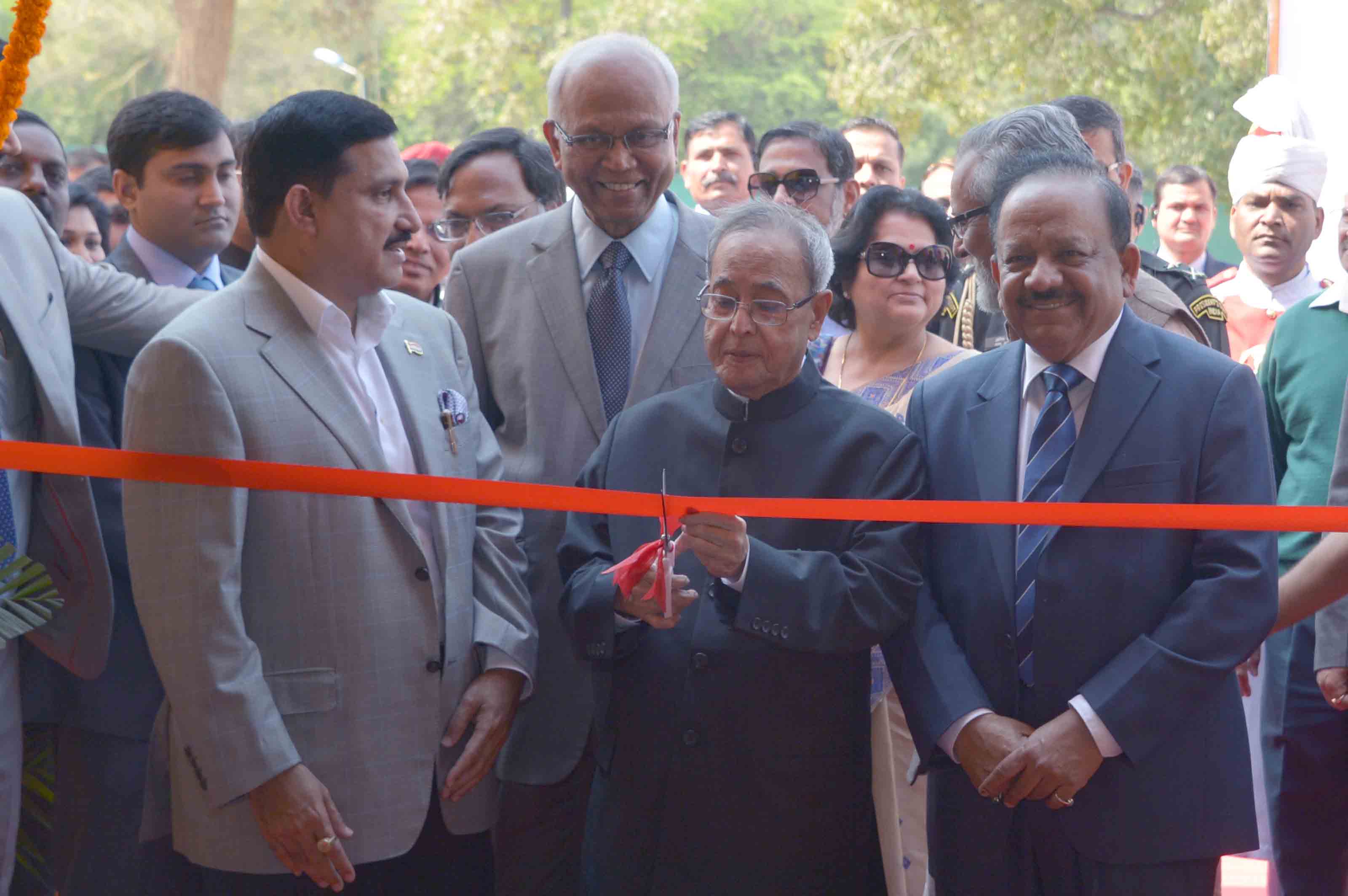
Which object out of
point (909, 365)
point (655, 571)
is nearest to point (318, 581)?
point (655, 571)

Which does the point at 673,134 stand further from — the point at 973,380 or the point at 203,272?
the point at 203,272

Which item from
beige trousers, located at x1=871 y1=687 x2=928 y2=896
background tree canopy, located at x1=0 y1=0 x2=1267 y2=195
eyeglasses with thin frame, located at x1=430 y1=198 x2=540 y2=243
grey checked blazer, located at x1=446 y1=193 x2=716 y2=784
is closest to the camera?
beige trousers, located at x1=871 y1=687 x2=928 y2=896

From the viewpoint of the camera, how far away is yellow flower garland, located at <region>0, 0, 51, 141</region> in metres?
2.15

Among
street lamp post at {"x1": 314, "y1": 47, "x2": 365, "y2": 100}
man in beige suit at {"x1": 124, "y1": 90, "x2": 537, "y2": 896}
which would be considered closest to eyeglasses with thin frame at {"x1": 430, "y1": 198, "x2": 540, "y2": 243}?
man in beige suit at {"x1": 124, "y1": 90, "x2": 537, "y2": 896}

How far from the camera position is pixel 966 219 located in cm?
347

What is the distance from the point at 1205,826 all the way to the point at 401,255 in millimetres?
1963

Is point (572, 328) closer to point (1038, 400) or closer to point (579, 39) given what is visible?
point (1038, 400)

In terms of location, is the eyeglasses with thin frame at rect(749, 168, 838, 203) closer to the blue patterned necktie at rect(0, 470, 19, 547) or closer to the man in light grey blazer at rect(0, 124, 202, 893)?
the man in light grey blazer at rect(0, 124, 202, 893)

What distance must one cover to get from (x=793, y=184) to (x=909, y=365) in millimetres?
1450

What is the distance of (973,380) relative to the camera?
293 cm

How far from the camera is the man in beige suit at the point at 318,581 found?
8.80 feet

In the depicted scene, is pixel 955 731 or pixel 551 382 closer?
pixel 955 731

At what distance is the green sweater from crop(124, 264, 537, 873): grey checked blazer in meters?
2.35

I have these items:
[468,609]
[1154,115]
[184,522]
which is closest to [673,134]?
[468,609]
